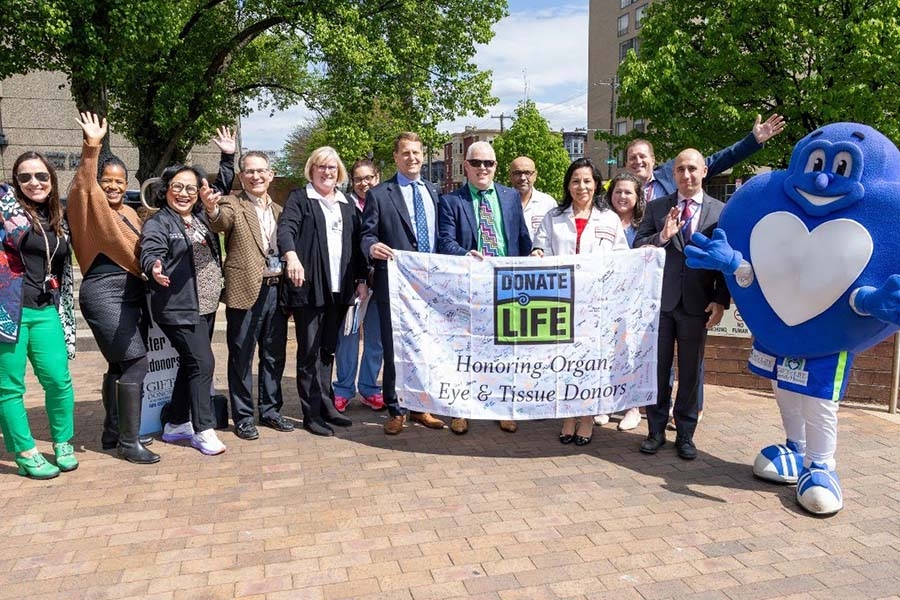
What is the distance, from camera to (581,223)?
15.8 feet

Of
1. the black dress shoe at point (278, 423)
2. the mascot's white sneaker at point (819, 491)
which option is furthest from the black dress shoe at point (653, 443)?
the black dress shoe at point (278, 423)

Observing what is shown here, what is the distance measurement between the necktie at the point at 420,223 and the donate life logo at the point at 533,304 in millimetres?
664

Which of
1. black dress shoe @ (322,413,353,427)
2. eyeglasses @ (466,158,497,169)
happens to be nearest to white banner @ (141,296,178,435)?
black dress shoe @ (322,413,353,427)

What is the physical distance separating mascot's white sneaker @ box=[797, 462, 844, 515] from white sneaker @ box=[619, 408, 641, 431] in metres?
1.59

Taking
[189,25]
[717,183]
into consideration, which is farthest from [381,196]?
[717,183]

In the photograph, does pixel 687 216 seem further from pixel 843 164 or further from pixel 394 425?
pixel 394 425

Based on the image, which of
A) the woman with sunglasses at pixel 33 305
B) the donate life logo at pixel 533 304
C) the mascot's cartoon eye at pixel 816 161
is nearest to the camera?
the mascot's cartoon eye at pixel 816 161

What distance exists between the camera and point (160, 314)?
4.47m

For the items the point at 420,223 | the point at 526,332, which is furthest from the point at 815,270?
the point at 420,223

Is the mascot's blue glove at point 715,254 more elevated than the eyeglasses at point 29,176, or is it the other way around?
the eyeglasses at point 29,176

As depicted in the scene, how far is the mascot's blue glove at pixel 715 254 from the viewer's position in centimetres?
389

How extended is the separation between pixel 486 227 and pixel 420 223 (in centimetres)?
50

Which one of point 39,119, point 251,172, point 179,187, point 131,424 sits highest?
point 39,119

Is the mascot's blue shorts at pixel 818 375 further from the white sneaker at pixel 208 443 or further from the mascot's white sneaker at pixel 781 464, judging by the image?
the white sneaker at pixel 208 443
